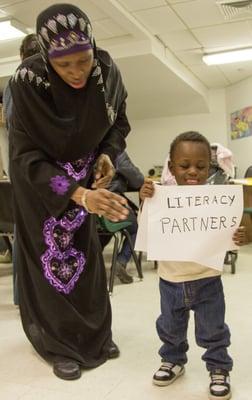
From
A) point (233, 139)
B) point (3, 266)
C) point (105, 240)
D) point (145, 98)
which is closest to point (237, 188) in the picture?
point (105, 240)

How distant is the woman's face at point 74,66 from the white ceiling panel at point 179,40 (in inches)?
157

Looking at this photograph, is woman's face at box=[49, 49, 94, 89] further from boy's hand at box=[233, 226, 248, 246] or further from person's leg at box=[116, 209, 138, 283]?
person's leg at box=[116, 209, 138, 283]

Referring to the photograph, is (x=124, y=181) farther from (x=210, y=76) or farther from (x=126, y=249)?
(x=210, y=76)

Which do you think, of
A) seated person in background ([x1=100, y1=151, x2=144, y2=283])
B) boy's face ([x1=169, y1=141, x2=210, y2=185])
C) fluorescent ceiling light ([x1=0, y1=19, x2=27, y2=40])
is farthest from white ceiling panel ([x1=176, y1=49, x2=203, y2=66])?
boy's face ([x1=169, y1=141, x2=210, y2=185])

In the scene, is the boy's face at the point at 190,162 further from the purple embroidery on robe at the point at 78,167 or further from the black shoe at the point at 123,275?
the black shoe at the point at 123,275

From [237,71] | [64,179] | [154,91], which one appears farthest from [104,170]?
[237,71]

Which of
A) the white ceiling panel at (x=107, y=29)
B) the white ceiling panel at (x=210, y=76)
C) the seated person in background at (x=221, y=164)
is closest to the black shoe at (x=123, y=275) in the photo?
the seated person in background at (x=221, y=164)

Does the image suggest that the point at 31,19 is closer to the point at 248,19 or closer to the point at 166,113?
the point at 248,19

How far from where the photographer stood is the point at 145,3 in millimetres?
4250

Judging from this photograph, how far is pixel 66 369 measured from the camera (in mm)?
1659

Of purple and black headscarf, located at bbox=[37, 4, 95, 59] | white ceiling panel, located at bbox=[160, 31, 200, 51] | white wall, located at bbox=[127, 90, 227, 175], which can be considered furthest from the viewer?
white wall, located at bbox=[127, 90, 227, 175]

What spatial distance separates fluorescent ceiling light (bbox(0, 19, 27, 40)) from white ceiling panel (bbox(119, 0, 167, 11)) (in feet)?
3.52

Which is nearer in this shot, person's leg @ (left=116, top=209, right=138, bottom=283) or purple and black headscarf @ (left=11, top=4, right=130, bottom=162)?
purple and black headscarf @ (left=11, top=4, right=130, bottom=162)

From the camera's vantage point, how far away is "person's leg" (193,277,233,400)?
1439mm
